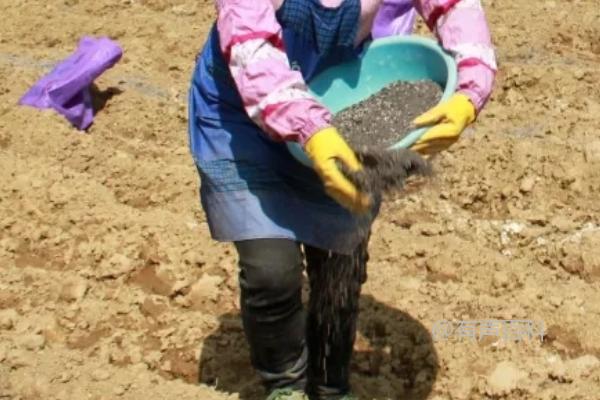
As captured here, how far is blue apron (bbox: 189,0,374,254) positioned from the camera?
2.72m

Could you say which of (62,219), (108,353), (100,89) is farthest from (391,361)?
(100,89)

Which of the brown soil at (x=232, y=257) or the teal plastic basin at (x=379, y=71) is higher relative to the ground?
the teal plastic basin at (x=379, y=71)

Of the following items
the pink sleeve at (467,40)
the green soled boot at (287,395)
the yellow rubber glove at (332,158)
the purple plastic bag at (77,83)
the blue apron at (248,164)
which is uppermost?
the pink sleeve at (467,40)

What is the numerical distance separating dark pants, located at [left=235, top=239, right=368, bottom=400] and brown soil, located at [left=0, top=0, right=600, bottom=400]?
10.4 inches

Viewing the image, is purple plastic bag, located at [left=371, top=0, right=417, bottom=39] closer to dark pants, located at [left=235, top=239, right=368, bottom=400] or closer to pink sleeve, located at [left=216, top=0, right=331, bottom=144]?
pink sleeve, located at [left=216, top=0, right=331, bottom=144]

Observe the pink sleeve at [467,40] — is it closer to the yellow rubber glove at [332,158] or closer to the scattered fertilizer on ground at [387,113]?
the scattered fertilizer on ground at [387,113]

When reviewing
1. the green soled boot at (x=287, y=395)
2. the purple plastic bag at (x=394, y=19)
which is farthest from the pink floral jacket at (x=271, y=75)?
the green soled boot at (x=287, y=395)

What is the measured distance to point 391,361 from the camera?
11.7ft

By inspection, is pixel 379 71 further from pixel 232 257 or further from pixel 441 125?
pixel 232 257

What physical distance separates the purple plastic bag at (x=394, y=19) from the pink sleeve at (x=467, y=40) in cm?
9

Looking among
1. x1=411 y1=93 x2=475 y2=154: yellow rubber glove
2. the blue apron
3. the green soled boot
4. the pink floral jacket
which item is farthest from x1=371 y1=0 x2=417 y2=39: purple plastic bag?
the green soled boot

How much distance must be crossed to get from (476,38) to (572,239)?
5.44 feet

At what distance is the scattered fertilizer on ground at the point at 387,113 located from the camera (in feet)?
8.68

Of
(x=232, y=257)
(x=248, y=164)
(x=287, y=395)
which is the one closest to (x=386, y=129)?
(x=248, y=164)
